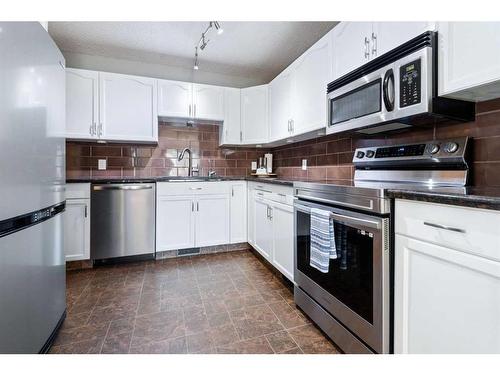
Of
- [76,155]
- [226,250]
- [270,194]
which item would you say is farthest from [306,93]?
[76,155]

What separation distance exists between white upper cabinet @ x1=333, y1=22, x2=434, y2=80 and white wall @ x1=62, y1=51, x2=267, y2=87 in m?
2.12

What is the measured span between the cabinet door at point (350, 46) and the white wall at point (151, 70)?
2118 mm

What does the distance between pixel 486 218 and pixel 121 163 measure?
137 inches

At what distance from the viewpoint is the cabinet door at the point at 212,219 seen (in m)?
3.07

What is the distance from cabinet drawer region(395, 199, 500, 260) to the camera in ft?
2.62

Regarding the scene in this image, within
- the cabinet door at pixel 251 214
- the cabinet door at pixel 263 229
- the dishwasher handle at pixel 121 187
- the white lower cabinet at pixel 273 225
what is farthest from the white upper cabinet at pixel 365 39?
the dishwasher handle at pixel 121 187

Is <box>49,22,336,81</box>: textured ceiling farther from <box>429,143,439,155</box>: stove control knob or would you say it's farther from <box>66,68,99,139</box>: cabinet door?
<box>429,143,439,155</box>: stove control knob

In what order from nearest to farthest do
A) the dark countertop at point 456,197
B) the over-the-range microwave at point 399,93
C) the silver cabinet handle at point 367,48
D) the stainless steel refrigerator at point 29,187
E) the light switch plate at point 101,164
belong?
the dark countertop at point 456,197, the stainless steel refrigerator at point 29,187, the over-the-range microwave at point 399,93, the silver cabinet handle at point 367,48, the light switch plate at point 101,164

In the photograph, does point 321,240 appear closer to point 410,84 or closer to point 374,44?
point 410,84

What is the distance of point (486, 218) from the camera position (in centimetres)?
81

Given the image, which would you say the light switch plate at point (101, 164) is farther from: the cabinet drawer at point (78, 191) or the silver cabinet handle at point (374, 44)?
the silver cabinet handle at point (374, 44)

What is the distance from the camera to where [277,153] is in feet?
12.2

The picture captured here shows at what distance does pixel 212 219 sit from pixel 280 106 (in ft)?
5.25

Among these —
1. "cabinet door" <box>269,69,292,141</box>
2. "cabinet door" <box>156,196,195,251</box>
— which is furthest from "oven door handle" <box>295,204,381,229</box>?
"cabinet door" <box>156,196,195,251</box>
